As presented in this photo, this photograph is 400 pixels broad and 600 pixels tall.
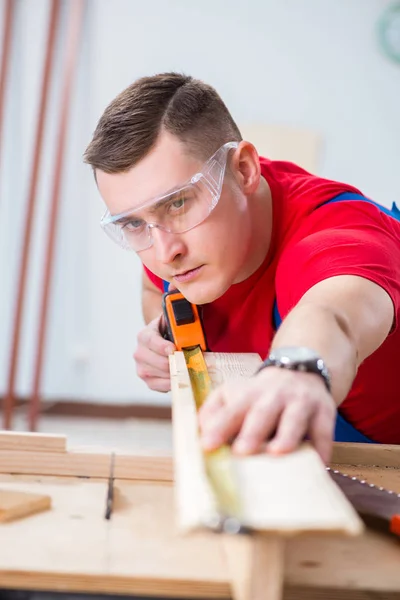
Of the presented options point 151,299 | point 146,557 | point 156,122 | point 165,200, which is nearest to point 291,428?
point 146,557

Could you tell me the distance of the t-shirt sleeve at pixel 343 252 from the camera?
3.88 feet

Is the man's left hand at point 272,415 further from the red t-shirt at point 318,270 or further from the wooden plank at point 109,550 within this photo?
the red t-shirt at point 318,270

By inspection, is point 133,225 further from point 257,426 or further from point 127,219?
point 257,426

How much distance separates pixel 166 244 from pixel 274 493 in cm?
84

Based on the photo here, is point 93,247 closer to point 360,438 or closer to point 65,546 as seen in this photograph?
point 360,438

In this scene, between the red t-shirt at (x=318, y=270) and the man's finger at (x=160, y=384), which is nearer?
the red t-shirt at (x=318, y=270)

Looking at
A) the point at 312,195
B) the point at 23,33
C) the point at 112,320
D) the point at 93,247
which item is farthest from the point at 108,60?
the point at 312,195

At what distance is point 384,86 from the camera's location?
493 cm

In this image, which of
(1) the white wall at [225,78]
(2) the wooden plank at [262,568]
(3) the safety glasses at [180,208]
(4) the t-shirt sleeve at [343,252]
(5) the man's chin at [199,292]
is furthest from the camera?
(1) the white wall at [225,78]

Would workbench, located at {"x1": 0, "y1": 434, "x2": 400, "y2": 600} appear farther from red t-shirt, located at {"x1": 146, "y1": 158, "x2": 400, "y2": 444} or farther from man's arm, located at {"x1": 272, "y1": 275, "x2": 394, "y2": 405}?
red t-shirt, located at {"x1": 146, "y1": 158, "x2": 400, "y2": 444}

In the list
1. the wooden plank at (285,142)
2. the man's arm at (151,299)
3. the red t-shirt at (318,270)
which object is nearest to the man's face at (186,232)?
the red t-shirt at (318,270)

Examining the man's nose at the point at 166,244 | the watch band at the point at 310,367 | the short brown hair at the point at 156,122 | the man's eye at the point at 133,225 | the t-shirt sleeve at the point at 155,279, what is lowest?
the t-shirt sleeve at the point at 155,279

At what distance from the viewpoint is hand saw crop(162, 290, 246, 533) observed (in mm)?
597

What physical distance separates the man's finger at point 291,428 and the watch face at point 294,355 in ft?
0.23
